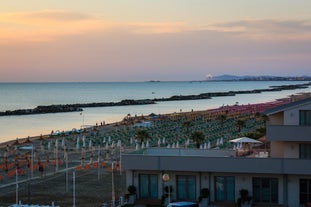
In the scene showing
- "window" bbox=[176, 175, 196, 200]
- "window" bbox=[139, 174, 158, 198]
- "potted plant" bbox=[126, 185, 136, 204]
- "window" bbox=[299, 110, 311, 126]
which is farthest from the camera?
"window" bbox=[139, 174, 158, 198]

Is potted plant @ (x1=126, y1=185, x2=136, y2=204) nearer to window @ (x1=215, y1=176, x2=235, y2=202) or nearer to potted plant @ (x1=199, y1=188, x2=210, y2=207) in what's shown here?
potted plant @ (x1=199, y1=188, x2=210, y2=207)

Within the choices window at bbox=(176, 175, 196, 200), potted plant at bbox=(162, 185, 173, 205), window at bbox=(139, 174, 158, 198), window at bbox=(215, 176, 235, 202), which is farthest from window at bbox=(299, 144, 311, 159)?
window at bbox=(139, 174, 158, 198)

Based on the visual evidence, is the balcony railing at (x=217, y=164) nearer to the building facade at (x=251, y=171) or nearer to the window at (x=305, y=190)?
the building facade at (x=251, y=171)

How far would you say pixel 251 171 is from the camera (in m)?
25.1

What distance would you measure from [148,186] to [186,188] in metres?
1.87

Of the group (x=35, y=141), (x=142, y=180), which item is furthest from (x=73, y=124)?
(x=142, y=180)

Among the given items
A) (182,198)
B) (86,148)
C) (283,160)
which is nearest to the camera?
(283,160)

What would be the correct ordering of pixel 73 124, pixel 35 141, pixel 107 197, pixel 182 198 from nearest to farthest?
pixel 182 198, pixel 107 197, pixel 35 141, pixel 73 124

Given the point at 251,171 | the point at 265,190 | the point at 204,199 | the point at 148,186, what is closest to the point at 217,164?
the point at 251,171

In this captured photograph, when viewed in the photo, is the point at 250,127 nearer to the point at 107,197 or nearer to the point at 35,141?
the point at 35,141

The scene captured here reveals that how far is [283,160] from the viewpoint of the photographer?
970 inches

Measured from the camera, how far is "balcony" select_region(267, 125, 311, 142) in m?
24.8

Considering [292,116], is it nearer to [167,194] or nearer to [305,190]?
[305,190]

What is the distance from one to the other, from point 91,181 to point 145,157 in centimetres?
887
